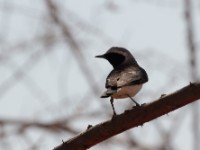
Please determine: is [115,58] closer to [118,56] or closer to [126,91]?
[118,56]

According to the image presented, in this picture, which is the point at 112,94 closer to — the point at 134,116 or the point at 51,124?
the point at 134,116

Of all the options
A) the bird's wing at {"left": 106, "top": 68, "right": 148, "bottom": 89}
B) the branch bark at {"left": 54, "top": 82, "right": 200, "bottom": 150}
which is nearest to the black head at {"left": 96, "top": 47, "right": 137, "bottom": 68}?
the bird's wing at {"left": 106, "top": 68, "right": 148, "bottom": 89}

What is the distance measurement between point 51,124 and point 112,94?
277 cm

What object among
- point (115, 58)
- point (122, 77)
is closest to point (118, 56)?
point (115, 58)

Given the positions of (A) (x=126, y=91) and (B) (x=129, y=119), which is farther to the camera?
(A) (x=126, y=91)

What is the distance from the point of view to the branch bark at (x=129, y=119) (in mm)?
2717

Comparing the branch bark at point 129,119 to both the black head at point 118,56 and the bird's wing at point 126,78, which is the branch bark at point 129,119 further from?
the black head at point 118,56

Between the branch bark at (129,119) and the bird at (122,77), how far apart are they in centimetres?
6

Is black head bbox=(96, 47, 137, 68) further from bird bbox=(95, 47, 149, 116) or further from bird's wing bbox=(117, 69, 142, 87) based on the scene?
bird's wing bbox=(117, 69, 142, 87)

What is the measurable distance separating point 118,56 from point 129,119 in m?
1.08

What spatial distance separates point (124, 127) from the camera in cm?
277

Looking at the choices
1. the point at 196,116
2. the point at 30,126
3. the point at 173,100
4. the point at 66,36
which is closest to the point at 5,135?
the point at 30,126

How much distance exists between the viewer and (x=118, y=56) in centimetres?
381

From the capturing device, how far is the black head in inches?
149
